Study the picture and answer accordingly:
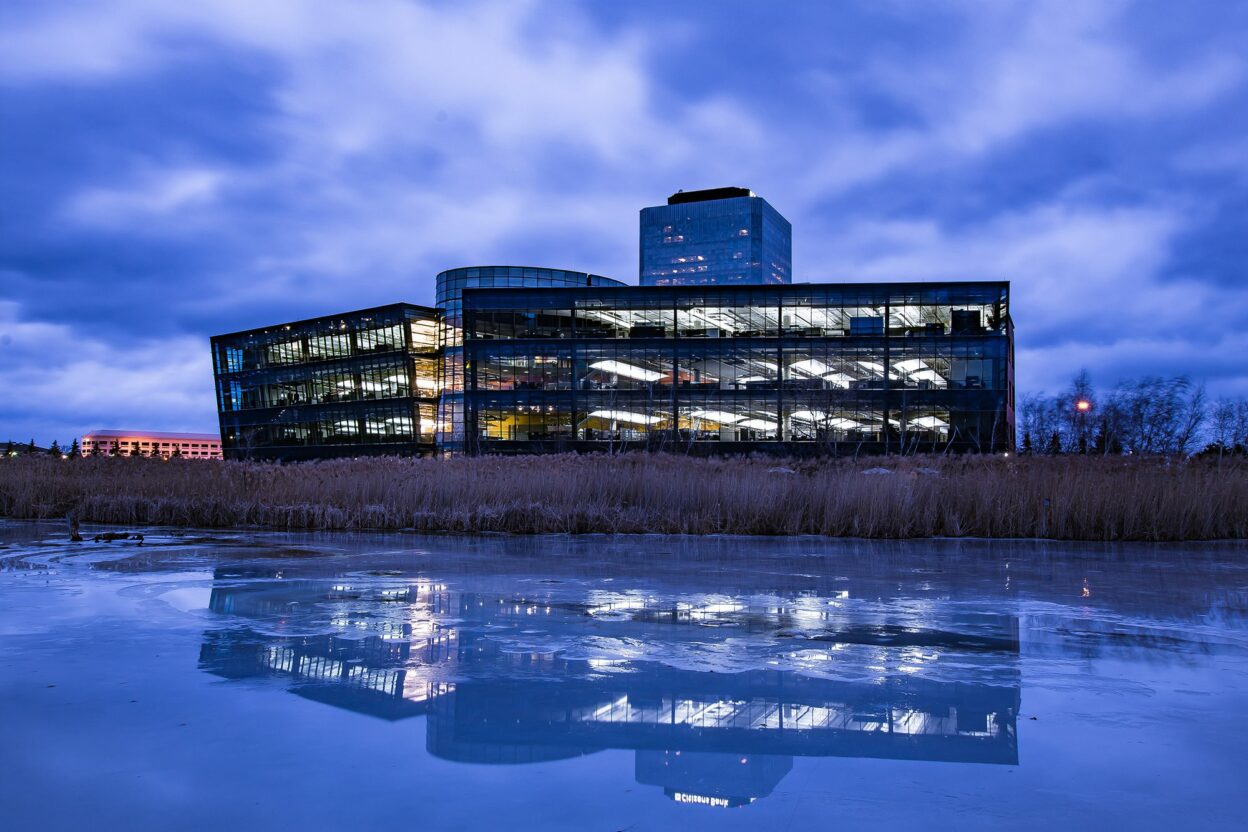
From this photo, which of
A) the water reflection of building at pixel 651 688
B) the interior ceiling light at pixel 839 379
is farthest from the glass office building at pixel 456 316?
the water reflection of building at pixel 651 688

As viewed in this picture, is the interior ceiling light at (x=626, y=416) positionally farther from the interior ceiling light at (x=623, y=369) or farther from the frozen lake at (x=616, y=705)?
the frozen lake at (x=616, y=705)

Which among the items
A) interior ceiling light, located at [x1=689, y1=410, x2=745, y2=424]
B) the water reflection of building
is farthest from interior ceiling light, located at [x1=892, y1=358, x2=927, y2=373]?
the water reflection of building

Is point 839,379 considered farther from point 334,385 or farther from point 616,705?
point 616,705

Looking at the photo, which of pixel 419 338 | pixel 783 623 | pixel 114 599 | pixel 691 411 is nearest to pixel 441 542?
pixel 114 599

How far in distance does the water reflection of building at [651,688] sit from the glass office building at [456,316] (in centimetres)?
6786

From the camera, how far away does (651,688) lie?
3.90 m

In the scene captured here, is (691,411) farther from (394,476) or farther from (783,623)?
(783,623)

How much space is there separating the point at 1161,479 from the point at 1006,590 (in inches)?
308

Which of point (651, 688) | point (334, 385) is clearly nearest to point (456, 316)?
point (334, 385)

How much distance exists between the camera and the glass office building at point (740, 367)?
61938 millimetres

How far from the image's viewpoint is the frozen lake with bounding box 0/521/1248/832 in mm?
2586

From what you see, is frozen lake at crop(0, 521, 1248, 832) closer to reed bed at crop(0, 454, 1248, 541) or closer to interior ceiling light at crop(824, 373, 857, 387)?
reed bed at crop(0, 454, 1248, 541)

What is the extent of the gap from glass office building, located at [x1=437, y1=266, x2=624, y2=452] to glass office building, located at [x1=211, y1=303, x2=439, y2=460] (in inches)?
79.5

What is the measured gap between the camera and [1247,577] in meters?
8.31
